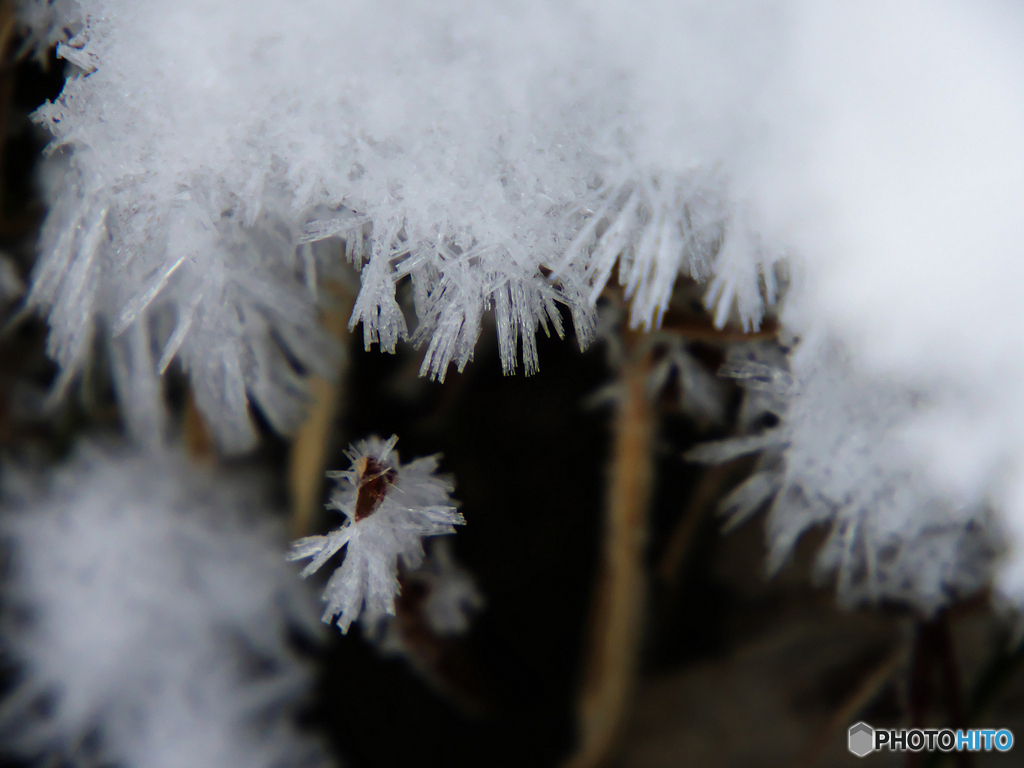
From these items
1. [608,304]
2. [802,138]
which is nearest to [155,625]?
[608,304]

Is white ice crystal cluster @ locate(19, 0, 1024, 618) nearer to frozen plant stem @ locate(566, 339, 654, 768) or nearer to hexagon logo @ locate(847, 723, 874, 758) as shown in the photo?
frozen plant stem @ locate(566, 339, 654, 768)

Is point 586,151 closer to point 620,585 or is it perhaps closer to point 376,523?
point 376,523

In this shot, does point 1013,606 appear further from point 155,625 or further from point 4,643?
point 4,643

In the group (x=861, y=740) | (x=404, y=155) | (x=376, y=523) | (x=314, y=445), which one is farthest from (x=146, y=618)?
(x=861, y=740)

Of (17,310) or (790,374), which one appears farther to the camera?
(17,310)

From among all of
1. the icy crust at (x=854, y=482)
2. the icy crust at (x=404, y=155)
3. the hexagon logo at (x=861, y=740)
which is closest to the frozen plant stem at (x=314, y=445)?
the icy crust at (x=404, y=155)

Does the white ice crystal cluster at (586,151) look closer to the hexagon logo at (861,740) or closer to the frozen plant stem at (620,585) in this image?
the frozen plant stem at (620,585)

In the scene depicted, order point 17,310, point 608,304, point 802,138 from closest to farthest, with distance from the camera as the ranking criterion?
point 802,138
point 608,304
point 17,310
